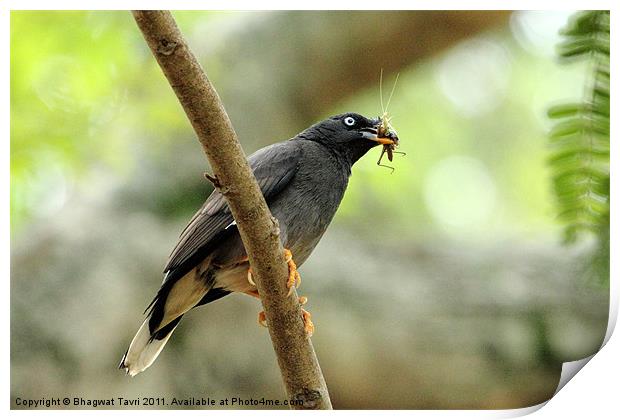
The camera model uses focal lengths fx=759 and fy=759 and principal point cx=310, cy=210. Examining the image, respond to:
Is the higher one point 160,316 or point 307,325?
point 160,316

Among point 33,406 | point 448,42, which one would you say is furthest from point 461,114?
point 33,406

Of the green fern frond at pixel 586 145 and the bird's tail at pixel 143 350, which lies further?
the bird's tail at pixel 143 350

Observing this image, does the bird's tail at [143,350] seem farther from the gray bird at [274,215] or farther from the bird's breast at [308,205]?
the bird's breast at [308,205]

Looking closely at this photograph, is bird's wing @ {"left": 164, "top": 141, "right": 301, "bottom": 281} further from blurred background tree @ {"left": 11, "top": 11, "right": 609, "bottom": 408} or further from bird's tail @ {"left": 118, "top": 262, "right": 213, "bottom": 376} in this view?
blurred background tree @ {"left": 11, "top": 11, "right": 609, "bottom": 408}

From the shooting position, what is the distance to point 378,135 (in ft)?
10.9

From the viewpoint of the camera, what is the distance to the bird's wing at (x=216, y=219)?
9.72 feet

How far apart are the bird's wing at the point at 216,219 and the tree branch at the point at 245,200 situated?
0.44m

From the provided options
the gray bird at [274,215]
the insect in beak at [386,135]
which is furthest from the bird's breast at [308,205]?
the insect in beak at [386,135]

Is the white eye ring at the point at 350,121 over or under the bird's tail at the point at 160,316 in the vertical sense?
over

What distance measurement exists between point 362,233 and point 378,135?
64cm

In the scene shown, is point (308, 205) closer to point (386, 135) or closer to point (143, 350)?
point (386, 135)

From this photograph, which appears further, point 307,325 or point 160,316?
point 160,316

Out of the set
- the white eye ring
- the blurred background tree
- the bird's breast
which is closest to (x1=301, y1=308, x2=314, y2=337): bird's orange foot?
the bird's breast

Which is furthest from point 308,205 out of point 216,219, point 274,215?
point 216,219
